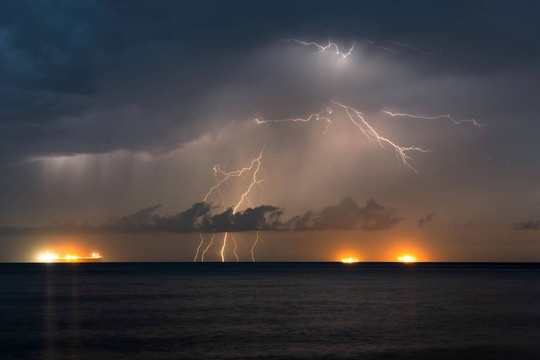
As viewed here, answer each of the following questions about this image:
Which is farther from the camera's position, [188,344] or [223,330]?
[223,330]

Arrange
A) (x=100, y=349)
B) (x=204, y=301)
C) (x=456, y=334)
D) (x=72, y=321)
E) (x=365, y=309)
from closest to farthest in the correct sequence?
(x=100, y=349), (x=456, y=334), (x=72, y=321), (x=365, y=309), (x=204, y=301)

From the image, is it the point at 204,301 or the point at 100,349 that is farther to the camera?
the point at 204,301

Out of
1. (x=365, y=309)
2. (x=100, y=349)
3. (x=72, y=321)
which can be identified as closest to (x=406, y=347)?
(x=100, y=349)

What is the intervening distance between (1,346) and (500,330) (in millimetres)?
39270

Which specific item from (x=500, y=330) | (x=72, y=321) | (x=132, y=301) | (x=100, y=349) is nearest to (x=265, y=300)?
(x=132, y=301)

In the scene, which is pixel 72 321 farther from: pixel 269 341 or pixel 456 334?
pixel 456 334

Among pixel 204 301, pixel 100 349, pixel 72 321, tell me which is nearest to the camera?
pixel 100 349

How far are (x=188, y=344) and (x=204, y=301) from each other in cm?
3827

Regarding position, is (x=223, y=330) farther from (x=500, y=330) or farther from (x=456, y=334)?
(x=500, y=330)

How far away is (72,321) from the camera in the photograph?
6159 centimetres

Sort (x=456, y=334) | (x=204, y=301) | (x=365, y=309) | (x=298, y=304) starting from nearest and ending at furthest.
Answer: (x=456, y=334) → (x=365, y=309) → (x=298, y=304) → (x=204, y=301)

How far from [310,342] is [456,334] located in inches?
520

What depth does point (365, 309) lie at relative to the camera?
7281cm

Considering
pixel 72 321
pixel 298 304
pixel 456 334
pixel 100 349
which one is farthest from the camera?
pixel 298 304
